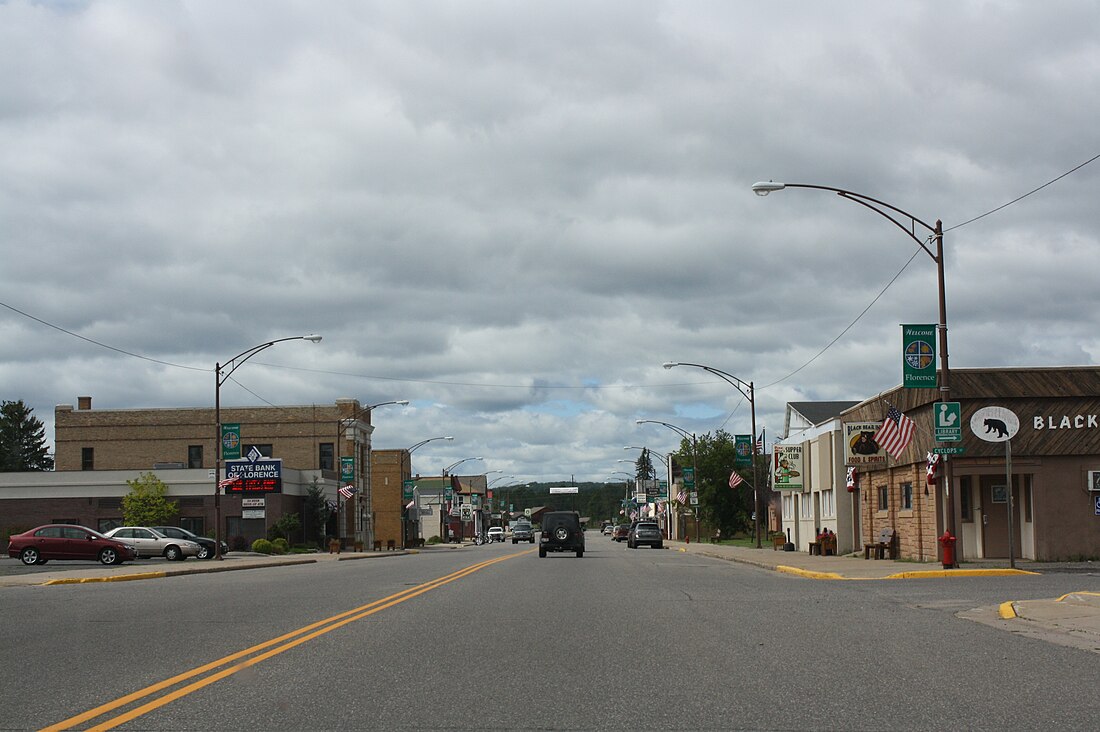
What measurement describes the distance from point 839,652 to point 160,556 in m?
40.5

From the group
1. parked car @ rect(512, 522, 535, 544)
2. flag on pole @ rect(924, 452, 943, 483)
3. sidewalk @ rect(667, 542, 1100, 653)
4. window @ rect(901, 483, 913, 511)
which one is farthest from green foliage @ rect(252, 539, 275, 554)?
flag on pole @ rect(924, 452, 943, 483)

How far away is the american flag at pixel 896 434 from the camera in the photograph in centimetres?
3309

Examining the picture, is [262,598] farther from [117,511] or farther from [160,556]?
[117,511]

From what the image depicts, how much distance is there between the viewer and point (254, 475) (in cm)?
6694

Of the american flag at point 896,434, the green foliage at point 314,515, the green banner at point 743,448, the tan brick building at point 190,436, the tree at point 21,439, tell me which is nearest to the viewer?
the american flag at point 896,434

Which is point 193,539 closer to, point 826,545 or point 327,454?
point 826,545

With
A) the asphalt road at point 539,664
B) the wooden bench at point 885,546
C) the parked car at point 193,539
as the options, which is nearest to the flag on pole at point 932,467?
the asphalt road at point 539,664

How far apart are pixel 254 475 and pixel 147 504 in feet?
26.8

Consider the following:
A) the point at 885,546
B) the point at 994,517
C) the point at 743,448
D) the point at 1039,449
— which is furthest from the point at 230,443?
the point at 1039,449

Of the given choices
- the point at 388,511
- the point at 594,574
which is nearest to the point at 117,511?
the point at 388,511

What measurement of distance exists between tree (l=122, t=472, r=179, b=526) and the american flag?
49.4 metres

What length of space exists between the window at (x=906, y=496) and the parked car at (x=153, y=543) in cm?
2821

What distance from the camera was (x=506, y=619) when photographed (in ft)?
50.8

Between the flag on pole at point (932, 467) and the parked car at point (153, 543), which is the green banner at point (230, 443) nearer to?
the parked car at point (153, 543)
